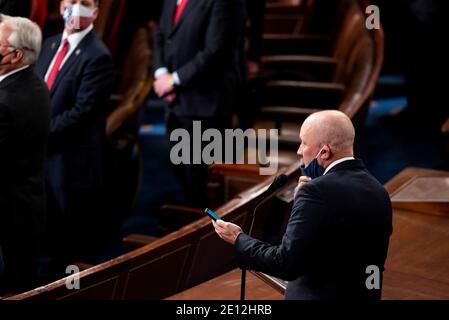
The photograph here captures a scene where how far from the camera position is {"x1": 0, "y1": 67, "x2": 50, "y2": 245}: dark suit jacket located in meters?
2.47

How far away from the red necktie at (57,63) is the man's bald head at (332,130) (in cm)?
159

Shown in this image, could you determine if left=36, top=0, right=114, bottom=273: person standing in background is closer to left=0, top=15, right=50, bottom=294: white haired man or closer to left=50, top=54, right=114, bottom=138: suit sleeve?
left=50, top=54, right=114, bottom=138: suit sleeve

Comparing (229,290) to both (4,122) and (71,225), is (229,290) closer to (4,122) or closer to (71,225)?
(4,122)

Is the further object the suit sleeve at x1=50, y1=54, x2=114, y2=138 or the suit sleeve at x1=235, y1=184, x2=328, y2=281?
the suit sleeve at x1=50, y1=54, x2=114, y2=138

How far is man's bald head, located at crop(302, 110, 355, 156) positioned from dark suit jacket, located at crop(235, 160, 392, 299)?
0.14 ft

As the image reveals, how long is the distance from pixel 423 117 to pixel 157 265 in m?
2.75

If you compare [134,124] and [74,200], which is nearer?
[74,200]

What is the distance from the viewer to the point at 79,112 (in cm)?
303

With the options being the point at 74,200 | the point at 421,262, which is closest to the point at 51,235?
the point at 74,200

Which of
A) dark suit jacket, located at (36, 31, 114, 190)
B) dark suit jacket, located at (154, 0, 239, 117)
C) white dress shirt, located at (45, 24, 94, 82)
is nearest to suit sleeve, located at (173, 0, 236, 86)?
dark suit jacket, located at (154, 0, 239, 117)

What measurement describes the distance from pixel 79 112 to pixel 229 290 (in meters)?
1.06

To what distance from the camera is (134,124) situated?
3.92m

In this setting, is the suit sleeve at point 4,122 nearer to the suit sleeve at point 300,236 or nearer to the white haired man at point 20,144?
the white haired man at point 20,144

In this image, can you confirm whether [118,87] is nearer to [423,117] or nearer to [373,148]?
[373,148]
